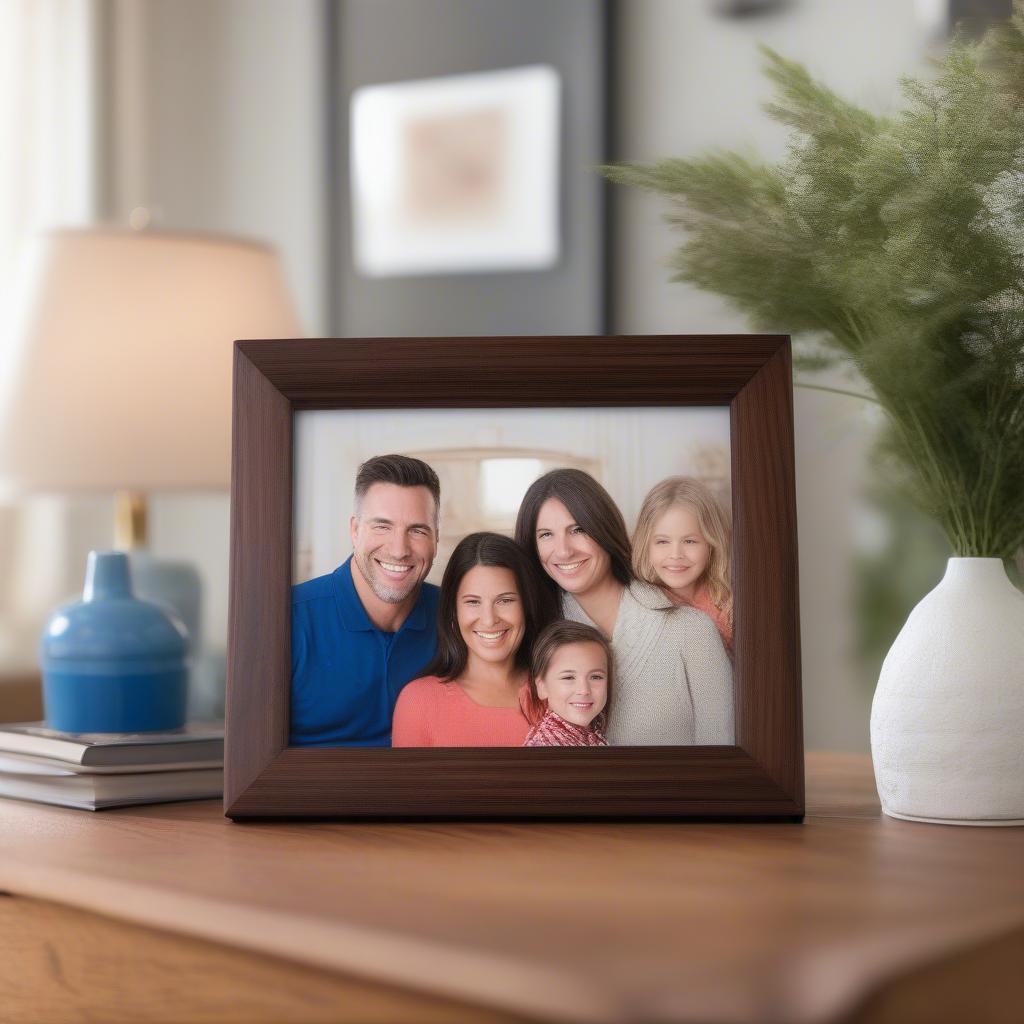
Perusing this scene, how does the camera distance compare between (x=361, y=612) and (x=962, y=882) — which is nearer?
(x=962, y=882)

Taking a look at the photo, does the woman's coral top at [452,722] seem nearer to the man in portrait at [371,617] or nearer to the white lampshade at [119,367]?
the man in portrait at [371,617]

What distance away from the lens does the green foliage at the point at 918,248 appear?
31.3 inches

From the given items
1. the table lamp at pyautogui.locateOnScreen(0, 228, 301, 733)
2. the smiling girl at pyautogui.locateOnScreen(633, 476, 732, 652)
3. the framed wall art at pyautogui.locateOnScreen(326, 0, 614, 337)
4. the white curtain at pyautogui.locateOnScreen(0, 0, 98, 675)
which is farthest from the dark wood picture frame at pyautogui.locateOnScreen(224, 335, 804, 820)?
the white curtain at pyautogui.locateOnScreen(0, 0, 98, 675)

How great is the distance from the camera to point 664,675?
0.82 m

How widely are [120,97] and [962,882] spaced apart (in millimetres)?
2398

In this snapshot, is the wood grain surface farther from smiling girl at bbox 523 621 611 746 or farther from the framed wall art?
the framed wall art

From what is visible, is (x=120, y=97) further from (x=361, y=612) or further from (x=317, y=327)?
(x=361, y=612)

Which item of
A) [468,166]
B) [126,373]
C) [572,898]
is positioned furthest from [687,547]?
[468,166]

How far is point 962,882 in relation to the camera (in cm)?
65

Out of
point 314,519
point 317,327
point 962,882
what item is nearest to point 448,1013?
point 962,882

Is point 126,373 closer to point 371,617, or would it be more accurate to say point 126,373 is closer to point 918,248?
point 371,617

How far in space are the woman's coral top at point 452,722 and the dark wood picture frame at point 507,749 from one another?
0.01m

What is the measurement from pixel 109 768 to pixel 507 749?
0.87ft

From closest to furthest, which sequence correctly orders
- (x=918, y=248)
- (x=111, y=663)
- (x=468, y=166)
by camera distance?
1. (x=918, y=248)
2. (x=111, y=663)
3. (x=468, y=166)
